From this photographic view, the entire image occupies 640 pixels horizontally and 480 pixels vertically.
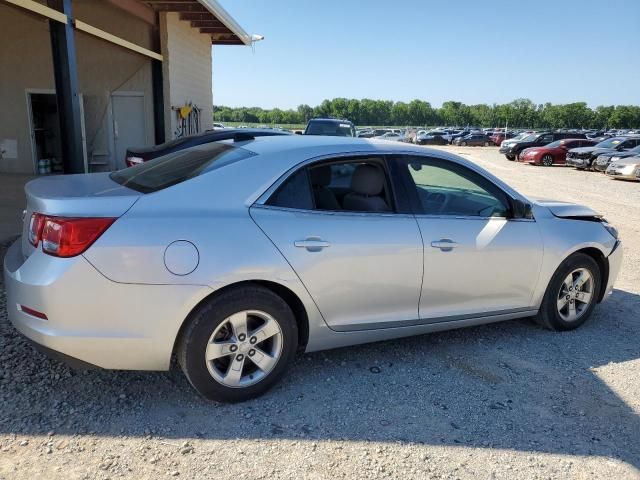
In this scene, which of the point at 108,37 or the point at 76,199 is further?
the point at 108,37

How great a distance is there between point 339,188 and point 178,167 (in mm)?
1110

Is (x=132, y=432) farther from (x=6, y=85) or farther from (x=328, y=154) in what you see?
(x=6, y=85)

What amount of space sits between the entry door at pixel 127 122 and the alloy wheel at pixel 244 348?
11.7 m

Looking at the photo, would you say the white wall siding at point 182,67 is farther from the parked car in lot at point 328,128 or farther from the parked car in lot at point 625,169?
the parked car in lot at point 625,169

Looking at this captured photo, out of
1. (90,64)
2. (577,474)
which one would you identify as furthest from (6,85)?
(577,474)

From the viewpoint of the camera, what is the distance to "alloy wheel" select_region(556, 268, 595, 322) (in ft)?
13.9

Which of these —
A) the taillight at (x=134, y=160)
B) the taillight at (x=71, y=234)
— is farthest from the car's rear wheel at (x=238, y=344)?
the taillight at (x=134, y=160)

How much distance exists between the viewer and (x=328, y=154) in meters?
3.38

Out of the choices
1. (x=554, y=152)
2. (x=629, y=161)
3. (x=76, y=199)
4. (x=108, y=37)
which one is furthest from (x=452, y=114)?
(x=76, y=199)

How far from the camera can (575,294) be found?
429cm

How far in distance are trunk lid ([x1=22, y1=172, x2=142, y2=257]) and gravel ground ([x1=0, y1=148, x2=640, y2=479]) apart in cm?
95

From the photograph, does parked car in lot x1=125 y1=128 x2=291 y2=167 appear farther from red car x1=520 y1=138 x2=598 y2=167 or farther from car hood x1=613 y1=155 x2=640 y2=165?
red car x1=520 y1=138 x2=598 y2=167

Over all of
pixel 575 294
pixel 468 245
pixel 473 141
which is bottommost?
pixel 473 141

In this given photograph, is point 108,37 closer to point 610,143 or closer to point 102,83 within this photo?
point 102,83
